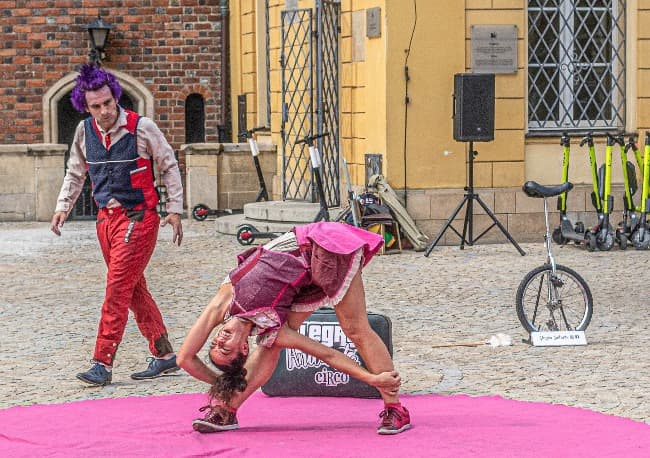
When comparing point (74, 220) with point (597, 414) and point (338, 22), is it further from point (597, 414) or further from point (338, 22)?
point (597, 414)

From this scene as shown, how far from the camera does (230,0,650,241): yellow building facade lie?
617 inches

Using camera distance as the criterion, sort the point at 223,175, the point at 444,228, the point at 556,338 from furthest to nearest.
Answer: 1. the point at 223,175
2. the point at 444,228
3. the point at 556,338

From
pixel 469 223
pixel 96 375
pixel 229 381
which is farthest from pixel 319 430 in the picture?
pixel 469 223

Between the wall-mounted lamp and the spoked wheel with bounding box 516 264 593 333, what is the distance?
14.7m

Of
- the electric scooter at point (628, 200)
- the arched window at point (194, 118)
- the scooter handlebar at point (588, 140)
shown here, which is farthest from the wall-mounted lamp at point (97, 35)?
the electric scooter at point (628, 200)

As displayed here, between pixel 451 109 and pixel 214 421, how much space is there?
9773 millimetres

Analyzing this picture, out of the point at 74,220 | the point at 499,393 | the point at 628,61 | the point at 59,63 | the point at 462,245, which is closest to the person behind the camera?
the point at 499,393

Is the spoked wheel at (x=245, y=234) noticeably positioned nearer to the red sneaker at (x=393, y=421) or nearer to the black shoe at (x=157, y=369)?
the black shoe at (x=157, y=369)

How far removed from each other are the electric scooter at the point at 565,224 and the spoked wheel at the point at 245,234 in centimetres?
320

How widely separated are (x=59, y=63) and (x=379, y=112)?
8912 mm

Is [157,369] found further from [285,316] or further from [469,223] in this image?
[469,223]

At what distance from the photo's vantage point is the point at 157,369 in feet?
26.5

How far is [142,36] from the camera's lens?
23.5 metres

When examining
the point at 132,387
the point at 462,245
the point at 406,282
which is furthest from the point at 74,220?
the point at 132,387
